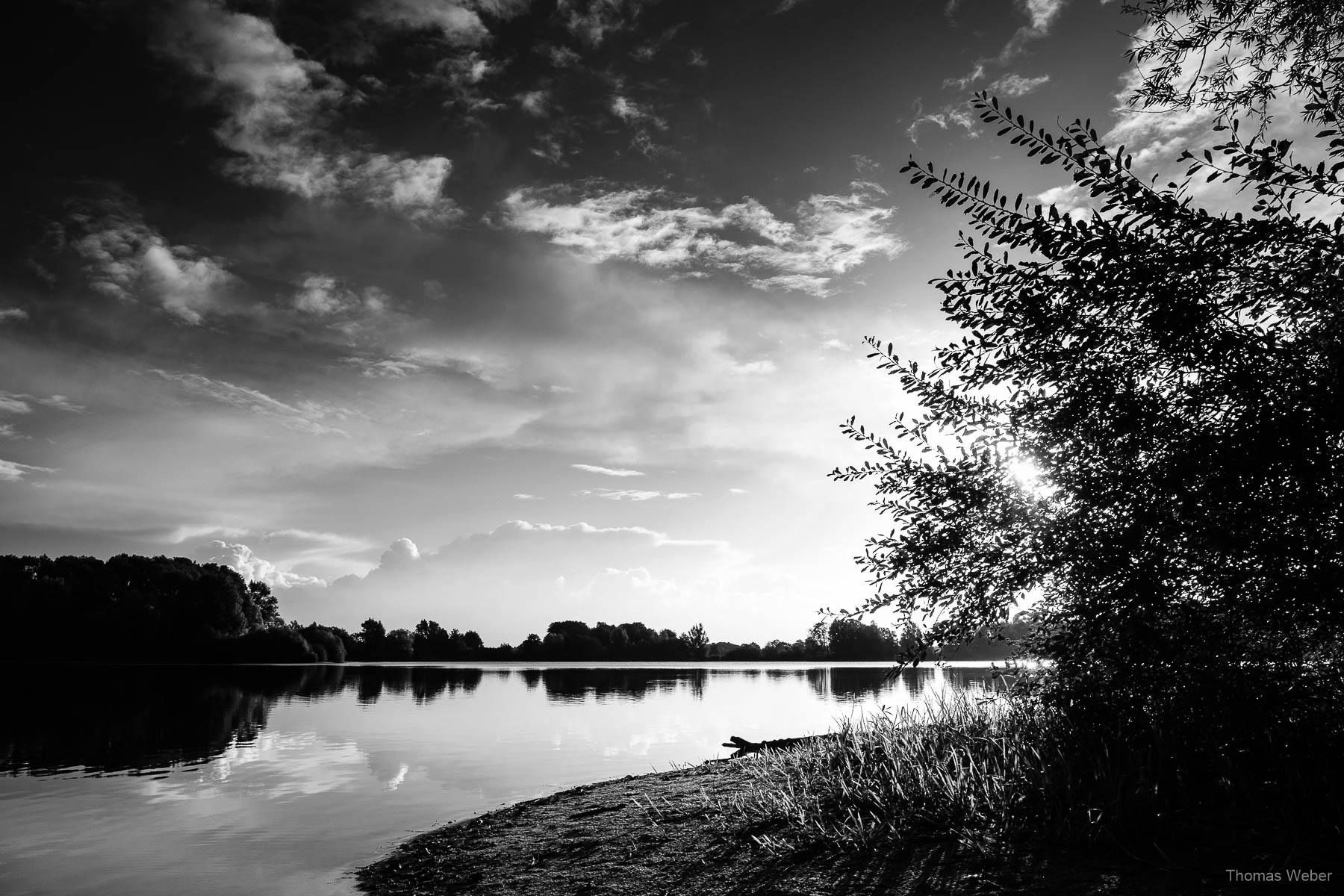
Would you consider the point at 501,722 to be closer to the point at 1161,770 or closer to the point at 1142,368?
the point at 1161,770

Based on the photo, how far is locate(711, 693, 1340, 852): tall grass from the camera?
850cm

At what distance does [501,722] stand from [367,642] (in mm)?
165622

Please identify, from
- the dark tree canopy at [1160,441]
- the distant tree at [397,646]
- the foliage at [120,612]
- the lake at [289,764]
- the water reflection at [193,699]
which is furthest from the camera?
the distant tree at [397,646]

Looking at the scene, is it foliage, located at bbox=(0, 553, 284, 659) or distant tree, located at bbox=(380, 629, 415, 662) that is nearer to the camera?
foliage, located at bbox=(0, 553, 284, 659)

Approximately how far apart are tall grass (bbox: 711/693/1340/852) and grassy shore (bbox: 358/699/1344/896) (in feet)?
0.11

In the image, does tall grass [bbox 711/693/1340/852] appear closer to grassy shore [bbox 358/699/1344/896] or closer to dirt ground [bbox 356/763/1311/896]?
grassy shore [bbox 358/699/1344/896]

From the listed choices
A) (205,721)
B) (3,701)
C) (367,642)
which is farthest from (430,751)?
(367,642)

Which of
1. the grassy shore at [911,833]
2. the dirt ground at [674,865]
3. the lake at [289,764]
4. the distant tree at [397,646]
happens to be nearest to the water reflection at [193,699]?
the lake at [289,764]

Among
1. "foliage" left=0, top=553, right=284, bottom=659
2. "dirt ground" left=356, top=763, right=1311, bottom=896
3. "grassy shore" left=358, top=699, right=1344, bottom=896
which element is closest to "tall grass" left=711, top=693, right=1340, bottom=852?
"grassy shore" left=358, top=699, right=1344, bottom=896

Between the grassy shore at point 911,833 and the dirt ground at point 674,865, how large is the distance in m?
0.03

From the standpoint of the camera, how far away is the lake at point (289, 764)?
50.1 ft

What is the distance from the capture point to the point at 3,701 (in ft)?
173

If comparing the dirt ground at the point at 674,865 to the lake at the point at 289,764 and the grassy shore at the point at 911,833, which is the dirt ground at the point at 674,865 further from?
the lake at the point at 289,764

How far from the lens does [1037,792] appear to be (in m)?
9.77
